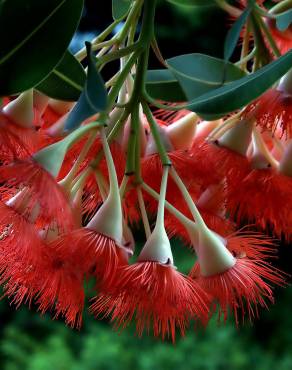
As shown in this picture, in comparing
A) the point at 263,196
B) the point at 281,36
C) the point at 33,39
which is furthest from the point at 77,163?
the point at 281,36

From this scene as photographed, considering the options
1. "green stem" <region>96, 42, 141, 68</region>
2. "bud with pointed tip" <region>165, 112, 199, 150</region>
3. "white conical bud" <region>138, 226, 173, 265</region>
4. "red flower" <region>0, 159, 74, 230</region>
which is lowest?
"white conical bud" <region>138, 226, 173, 265</region>

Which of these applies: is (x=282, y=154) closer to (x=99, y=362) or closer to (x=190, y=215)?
(x=190, y=215)

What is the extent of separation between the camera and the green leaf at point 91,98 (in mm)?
705

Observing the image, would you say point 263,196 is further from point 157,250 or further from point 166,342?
point 166,342

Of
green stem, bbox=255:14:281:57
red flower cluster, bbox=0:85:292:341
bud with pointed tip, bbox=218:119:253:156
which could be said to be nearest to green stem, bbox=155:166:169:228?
red flower cluster, bbox=0:85:292:341

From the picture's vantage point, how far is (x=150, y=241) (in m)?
0.82

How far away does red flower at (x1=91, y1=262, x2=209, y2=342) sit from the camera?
77 cm

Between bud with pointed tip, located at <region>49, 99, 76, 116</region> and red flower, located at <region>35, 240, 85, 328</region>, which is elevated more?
bud with pointed tip, located at <region>49, 99, 76, 116</region>

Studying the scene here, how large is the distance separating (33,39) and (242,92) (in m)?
0.22

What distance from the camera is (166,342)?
3.71 metres

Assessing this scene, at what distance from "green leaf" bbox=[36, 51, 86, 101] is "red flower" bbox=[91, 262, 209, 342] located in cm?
22

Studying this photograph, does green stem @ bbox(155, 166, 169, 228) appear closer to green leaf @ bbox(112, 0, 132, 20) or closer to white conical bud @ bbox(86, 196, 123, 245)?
white conical bud @ bbox(86, 196, 123, 245)

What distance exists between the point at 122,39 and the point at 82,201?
0.20m

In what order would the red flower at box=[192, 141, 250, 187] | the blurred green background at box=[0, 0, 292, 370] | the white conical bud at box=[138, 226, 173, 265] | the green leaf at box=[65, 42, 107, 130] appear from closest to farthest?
the green leaf at box=[65, 42, 107, 130], the white conical bud at box=[138, 226, 173, 265], the red flower at box=[192, 141, 250, 187], the blurred green background at box=[0, 0, 292, 370]
